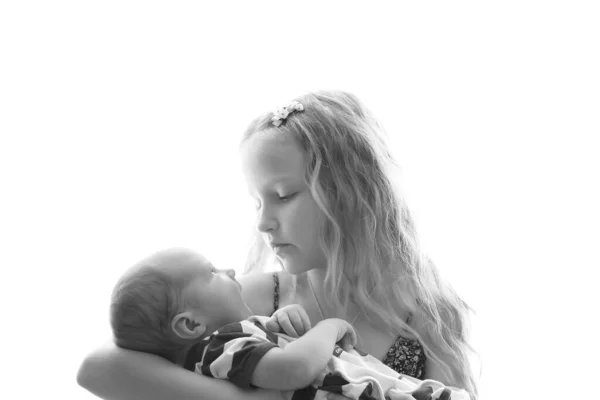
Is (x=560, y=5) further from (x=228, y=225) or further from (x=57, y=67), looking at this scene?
(x=57, y=67)

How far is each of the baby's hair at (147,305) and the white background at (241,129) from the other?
798 millimetres

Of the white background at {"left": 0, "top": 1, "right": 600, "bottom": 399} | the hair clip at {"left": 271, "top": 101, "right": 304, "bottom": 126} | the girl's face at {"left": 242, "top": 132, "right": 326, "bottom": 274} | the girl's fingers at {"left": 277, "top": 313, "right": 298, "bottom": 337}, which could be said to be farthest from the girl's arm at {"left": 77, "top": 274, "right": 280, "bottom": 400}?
the white background at {"left": 0, "top": 1, "right": 600, "bottom": 399}

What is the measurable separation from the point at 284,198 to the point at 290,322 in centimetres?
24

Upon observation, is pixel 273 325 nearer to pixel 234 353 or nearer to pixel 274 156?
pixel 234 353

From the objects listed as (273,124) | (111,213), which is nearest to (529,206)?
(273,124)

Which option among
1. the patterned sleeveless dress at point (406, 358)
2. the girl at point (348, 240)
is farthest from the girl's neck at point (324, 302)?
the patterned sleeveless dress at point (406, 358)

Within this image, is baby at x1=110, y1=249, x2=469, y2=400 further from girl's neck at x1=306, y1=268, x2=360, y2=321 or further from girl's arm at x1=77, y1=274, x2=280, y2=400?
girl's neck at x1=306, y1=268, x2=360, y2=321

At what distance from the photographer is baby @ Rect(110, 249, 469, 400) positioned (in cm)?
112

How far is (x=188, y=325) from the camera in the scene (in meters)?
1.18

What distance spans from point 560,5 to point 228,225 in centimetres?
114

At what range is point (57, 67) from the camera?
1.99 meters

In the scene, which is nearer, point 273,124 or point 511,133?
point 273,124

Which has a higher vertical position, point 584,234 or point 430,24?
point 430,24

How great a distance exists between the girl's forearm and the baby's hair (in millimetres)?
31
